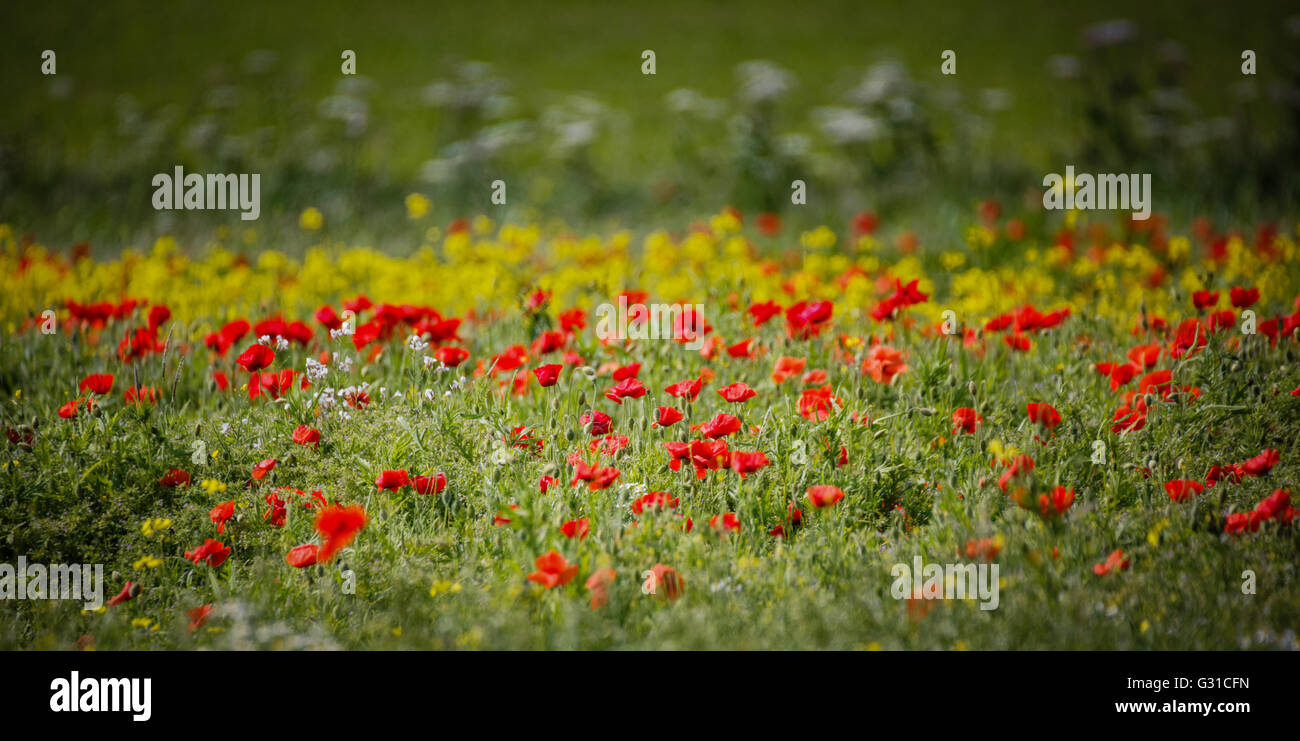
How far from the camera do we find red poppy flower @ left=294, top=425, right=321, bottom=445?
2912 millimetres

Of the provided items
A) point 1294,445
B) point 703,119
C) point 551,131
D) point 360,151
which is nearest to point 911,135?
point 703,119

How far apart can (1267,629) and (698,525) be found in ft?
4.88

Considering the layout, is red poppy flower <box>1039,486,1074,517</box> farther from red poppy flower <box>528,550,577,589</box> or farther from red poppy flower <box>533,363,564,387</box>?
red poppy flower <box>533,363,564,387</box>

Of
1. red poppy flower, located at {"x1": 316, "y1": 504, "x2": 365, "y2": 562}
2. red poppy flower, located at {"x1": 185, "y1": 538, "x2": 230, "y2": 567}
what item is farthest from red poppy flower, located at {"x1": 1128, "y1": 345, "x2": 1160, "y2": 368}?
red poppy flower, located at {"x1": 185, "y1": 538, "x2": 230, "y2": 567}

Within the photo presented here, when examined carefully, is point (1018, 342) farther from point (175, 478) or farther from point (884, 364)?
point (175, 478)

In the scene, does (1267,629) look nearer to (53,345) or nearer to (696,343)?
(696,343)

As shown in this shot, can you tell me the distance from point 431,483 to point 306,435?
18.7 inches

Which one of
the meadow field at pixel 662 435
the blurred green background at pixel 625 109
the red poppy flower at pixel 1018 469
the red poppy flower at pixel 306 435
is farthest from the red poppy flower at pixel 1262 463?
the blurred green background at pixel 625 109

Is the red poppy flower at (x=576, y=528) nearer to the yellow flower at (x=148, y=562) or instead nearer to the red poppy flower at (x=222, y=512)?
the red poppy flower at (x=222, y=512)

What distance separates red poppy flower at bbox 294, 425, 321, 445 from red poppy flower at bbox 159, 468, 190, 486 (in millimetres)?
369

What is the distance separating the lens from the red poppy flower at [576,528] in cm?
240

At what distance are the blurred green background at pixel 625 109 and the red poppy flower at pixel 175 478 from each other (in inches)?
186
